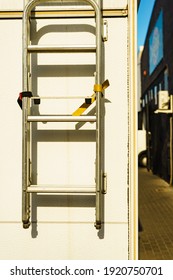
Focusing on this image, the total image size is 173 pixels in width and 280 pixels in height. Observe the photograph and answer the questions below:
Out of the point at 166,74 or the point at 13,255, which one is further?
the point at 166,74

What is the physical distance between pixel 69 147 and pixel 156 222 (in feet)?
15.5

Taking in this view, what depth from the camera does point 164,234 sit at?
5.83 m

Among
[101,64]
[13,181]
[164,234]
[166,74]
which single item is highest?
[166,74]

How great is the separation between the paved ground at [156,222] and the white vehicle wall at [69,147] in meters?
2.56

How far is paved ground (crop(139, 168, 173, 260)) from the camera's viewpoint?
497 cm

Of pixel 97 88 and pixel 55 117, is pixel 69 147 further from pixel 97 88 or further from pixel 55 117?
pixel 97 88

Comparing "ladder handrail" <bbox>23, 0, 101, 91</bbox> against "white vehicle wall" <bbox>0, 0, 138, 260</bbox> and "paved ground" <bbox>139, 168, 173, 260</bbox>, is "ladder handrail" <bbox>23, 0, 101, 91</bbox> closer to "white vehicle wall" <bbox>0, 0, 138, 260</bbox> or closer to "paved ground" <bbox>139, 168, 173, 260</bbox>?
"white vehicle wall" <bbox>0, 0, 138, 260</bbox>

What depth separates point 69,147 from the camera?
2.66 metres

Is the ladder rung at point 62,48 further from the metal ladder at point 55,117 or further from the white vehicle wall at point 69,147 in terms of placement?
the white vehicle wall at point 69,147

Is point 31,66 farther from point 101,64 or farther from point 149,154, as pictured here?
point 149,154

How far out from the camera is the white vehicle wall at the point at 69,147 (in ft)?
8.63

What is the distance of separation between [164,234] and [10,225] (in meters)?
4.13

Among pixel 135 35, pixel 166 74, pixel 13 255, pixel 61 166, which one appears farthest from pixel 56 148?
pixel 166 74

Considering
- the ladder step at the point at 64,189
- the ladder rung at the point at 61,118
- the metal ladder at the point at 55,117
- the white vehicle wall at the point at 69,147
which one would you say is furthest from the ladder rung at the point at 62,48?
the ladder step at the point at 64,189
